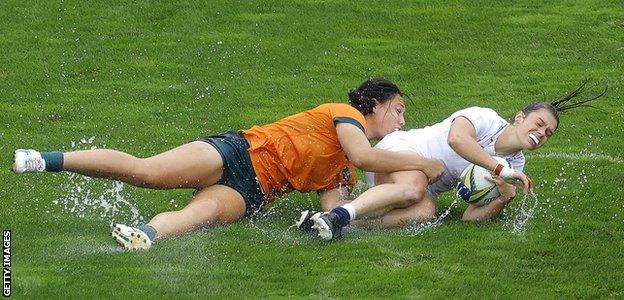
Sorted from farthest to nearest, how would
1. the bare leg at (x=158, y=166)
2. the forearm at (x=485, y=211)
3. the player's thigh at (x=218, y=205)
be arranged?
the forearm at (x=485, y=211)
the player's thigh at (x=218, y=205)
the bare leg at (x=158, y=166)

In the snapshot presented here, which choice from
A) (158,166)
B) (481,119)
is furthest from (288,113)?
(158,166)

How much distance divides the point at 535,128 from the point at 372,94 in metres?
1.30

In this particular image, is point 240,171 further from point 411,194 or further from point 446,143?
point 446,143

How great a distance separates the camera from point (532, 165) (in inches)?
477

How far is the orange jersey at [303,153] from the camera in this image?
10219 mm

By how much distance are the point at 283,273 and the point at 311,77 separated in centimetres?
610

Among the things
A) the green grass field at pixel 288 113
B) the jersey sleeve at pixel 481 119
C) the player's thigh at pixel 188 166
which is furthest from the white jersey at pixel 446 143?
the player's thigh at pixel 188 166

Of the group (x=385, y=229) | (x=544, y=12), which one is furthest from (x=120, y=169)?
(x=544, y=12)

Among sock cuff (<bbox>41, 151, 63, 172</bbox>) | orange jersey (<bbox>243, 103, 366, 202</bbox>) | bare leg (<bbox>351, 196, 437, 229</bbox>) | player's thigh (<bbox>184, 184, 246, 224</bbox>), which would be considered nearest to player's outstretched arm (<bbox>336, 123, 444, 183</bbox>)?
orange jersey (<bbox>243, 103, 366, 202</bbox>)

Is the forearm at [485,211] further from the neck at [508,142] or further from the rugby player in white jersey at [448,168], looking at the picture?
the neck at [508,142]

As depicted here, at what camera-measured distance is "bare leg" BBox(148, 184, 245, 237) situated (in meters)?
9.54

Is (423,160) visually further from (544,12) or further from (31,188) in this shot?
(544,12)

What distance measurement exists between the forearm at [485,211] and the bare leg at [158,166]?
1935mm

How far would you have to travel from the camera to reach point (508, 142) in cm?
1027
